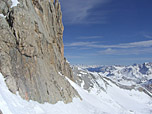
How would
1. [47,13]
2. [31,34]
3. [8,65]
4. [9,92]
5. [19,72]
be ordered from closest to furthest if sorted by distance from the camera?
[9,92] → [8,65] → [19,72] → [31,34] → [47,13]

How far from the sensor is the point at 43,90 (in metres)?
23.4

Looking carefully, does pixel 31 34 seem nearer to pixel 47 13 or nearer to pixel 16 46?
pixel 16 46

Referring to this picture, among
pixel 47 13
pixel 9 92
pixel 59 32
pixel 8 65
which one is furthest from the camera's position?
pixel 59 32

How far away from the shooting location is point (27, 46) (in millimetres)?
21922

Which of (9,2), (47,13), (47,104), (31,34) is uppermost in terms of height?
(47,13)

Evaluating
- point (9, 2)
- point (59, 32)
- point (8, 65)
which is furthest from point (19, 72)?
point (59, 32)

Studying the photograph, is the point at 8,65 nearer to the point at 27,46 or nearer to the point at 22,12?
the point at 27,46

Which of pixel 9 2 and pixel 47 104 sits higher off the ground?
pixel 9 2

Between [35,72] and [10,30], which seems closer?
[10,30]

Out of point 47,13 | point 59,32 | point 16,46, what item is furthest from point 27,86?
point 59,32

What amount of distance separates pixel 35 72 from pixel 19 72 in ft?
11.6

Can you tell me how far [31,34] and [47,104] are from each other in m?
11.6

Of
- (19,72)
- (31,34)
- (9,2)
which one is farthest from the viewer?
(31,34)

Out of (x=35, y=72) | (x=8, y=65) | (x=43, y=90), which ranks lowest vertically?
(x=43, y=90)
